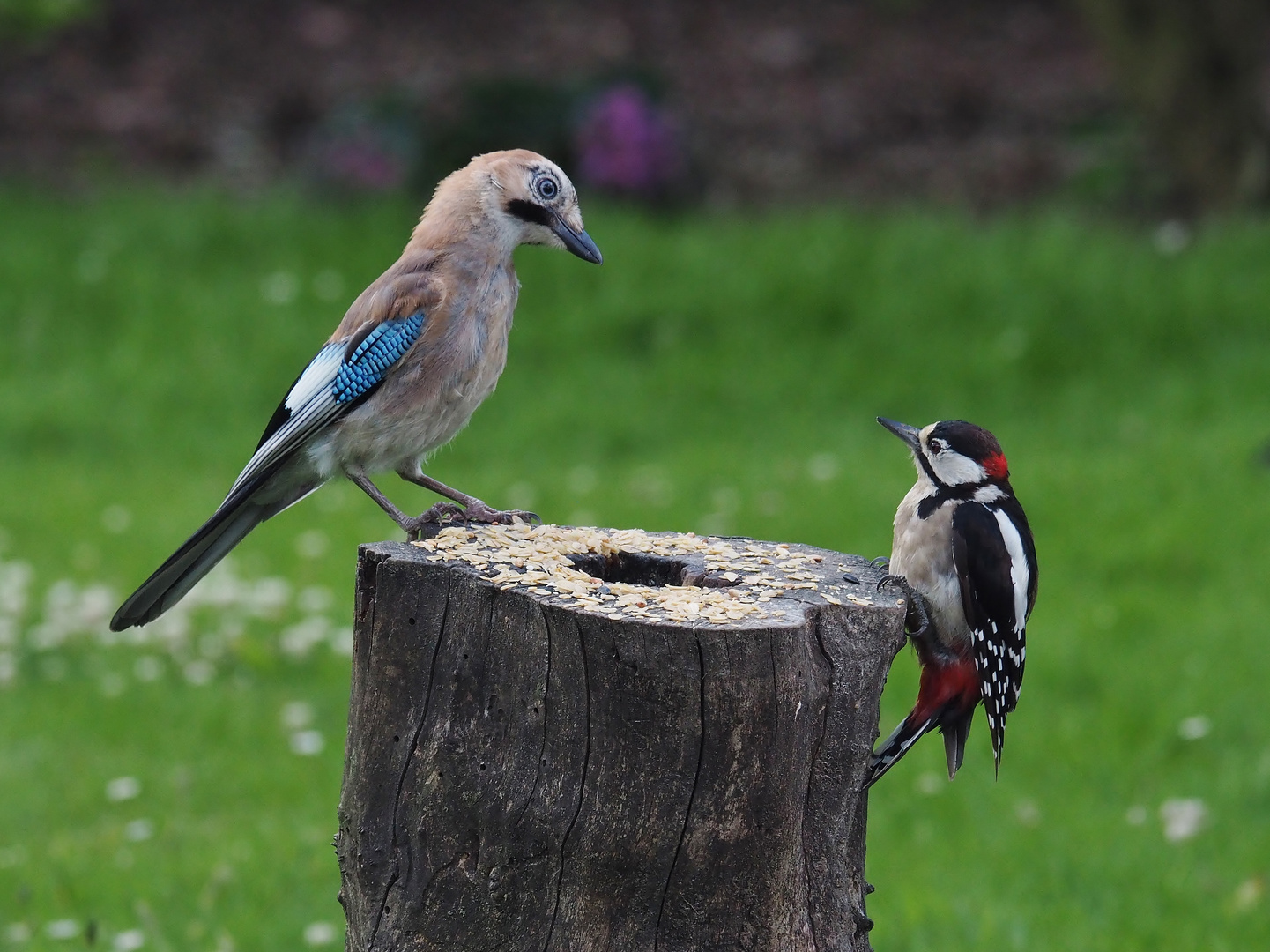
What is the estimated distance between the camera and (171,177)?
15477 millimetres

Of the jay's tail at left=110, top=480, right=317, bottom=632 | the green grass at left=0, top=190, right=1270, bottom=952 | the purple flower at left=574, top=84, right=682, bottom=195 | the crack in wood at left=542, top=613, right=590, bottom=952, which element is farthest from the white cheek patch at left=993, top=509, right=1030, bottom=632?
the purple flower at left=574, top=84, right=682, bottom=195

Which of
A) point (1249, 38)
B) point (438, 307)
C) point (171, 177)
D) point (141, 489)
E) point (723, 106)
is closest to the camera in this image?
point (438, 307)

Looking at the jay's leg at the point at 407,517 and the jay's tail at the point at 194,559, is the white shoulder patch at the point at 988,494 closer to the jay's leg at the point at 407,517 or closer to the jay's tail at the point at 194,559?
the jay's leg at the point at 407,517

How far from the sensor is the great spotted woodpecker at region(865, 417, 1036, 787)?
4.23 metres

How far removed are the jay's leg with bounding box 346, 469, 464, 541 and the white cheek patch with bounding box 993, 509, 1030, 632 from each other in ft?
4.49

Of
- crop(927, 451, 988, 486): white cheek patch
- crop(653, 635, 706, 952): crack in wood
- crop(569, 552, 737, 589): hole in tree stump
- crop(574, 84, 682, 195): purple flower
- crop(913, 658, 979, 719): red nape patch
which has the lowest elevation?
crop(653, 635, 706, 952): crack in wood

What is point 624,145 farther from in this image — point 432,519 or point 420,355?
point 432,519

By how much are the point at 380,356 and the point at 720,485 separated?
5.48 m

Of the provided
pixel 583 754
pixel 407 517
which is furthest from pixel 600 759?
pixel 407 517

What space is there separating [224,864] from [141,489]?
4692mm

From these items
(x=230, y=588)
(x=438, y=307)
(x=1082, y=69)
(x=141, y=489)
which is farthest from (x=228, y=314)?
(x=1082, y=69)

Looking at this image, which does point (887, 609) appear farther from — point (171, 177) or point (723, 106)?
point (723, 106)

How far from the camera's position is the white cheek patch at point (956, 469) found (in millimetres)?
4402

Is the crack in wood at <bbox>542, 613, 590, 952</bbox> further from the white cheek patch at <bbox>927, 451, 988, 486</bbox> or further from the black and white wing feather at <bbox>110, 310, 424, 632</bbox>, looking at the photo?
the white cheek patch at <bbox>927, 451, 988, 486</bbox>
